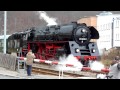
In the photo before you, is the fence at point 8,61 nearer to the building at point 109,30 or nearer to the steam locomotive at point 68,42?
the steam locomotive at point 68,42

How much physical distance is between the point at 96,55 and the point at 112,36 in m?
38.6

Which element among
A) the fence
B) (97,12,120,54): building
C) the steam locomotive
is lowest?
the fence

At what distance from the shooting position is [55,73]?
1872 centimetres

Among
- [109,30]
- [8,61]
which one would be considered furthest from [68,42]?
[109,30]

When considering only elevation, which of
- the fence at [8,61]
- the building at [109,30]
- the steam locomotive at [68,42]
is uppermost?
the building at [109,30]

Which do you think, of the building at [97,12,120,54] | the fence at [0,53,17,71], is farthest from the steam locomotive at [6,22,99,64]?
the building at [97,12,120,54]

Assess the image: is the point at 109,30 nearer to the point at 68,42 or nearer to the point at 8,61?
the point at 68,42

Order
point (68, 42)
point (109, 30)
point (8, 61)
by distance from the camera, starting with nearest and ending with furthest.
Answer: point (68, 42) → point (8, 61) → point (109, 30)

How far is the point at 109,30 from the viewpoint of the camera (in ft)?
201

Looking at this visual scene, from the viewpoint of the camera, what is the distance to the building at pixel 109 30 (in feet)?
191

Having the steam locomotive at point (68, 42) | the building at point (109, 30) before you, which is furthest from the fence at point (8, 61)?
the building at point (109, 30)

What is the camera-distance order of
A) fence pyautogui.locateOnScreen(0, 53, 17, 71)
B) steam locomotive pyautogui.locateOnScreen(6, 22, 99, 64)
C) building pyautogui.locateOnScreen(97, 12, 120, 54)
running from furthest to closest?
building pyautogui.locateOnScreen(97, 12, 120, 54) → steam locomotive pyautogui.locateOnScreen(6, 22, 99, 64) → fence pyautogui.locateOnScreen(0, 53, 17, 71)

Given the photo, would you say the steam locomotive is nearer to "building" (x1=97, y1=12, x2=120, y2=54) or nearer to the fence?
the fence

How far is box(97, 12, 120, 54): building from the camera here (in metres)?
58.3
